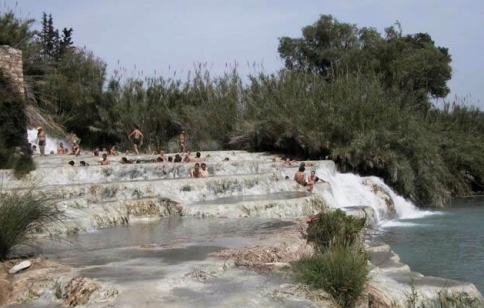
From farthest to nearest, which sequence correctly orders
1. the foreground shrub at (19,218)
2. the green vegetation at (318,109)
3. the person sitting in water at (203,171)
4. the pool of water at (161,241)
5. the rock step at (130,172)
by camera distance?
the green vegetation at (318,109) < the person sitting in water at (203,171) < the rock step at (130,172) < the pool of water at (161,241) < the foreground shrub at (19,218)

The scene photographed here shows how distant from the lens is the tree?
3269cm

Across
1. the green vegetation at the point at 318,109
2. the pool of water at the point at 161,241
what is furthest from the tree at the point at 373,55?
the pool of water at the point at 161,241

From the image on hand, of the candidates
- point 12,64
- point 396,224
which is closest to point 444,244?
point 396,224

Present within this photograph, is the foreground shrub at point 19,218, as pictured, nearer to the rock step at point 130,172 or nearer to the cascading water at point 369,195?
the rock step at point 130,172

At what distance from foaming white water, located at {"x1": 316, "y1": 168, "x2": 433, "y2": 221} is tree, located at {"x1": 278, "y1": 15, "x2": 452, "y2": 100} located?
28.9ft

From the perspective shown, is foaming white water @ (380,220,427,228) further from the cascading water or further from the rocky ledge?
the rocky ledge

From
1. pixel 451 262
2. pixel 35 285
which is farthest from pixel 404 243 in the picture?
pixel 35 285

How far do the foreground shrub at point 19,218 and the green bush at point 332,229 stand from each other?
3.84m

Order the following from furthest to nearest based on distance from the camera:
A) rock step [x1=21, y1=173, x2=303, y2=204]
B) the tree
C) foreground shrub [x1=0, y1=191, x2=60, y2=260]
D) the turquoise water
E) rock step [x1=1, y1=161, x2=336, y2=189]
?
the tree, rock step [x1=1, y1=161, x2=336, y2=189], rock step [x1=21, y1=173, x2=303, y2=204], the turquoise water, foreground shrub [x1=0, y1=191, x2=60, y2=260]

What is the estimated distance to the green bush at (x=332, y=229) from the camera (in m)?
8.20

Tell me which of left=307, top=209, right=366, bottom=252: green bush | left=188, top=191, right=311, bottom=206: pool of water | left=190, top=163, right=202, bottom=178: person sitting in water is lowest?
left=307, top=209, right=366, bottom=252: green bush

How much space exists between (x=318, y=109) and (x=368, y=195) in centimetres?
555

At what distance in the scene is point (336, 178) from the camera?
19781 mm

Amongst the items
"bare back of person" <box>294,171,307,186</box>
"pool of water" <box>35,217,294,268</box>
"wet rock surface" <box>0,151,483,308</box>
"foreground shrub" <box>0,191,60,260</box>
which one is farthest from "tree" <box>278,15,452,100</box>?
"foreground shrub" <box>0,191,60,260</box>
